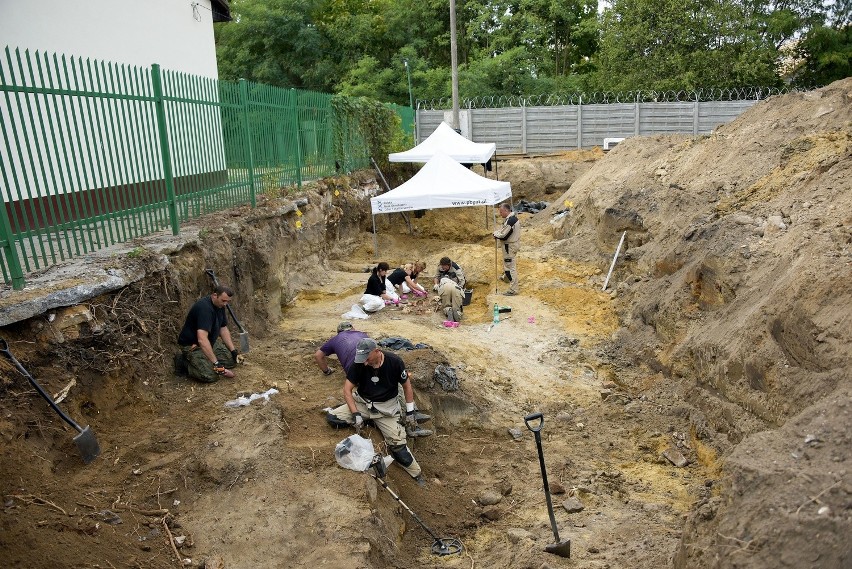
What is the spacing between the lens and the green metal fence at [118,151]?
6.16 m

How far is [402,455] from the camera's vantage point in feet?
20.9

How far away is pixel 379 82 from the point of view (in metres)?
28.9

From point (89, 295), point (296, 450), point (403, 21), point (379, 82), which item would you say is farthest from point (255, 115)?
point (403, 21)

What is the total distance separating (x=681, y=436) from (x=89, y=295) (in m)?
6.27

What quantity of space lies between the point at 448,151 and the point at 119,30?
321 inches

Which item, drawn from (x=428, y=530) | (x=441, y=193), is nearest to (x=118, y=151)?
(x=428, y=530)

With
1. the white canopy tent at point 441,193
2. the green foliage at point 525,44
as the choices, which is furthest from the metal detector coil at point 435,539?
the green foliage at point 525,44

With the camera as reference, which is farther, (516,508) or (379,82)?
(379,82)

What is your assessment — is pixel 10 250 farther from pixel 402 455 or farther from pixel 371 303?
pixel 371 303

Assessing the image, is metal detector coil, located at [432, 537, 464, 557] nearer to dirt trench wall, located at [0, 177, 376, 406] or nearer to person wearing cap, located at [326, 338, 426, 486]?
person wearing cap, located at [326, 338, 426, 486]

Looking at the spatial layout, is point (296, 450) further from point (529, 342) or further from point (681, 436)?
point (529, 342)

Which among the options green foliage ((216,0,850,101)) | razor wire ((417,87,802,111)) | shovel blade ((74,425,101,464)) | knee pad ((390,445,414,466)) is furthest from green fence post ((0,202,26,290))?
green foliage ((216,0,850,101))

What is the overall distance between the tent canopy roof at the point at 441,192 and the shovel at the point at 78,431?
8111 mm

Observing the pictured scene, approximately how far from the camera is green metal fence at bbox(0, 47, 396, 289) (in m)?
6.16
